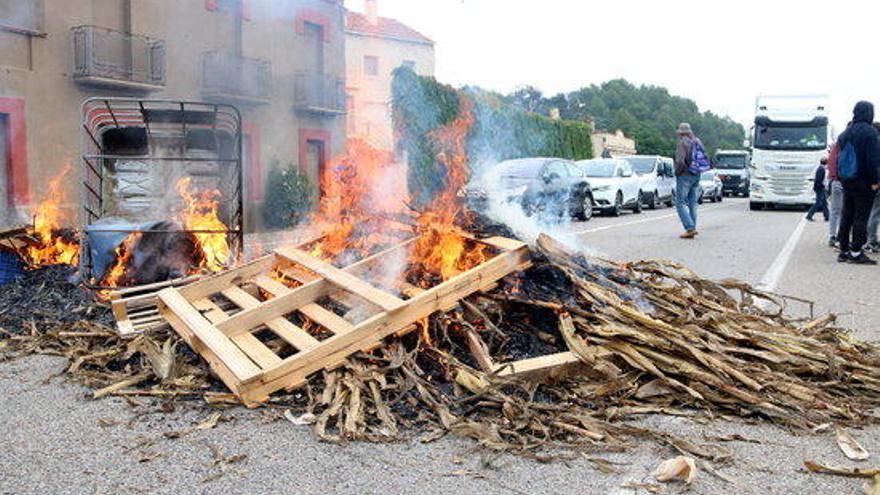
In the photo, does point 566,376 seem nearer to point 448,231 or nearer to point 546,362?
point 546,362

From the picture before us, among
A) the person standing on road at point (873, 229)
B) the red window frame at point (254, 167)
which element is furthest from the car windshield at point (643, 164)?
the person standing on road at point (873, 229)

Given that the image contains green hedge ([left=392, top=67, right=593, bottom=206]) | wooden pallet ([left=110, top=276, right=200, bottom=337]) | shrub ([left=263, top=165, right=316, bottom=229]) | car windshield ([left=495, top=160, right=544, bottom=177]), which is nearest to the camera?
wooden pallet ([left=110, top=276, right=200, bottom=337])

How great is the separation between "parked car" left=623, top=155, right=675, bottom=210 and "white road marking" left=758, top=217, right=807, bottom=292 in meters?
9.03

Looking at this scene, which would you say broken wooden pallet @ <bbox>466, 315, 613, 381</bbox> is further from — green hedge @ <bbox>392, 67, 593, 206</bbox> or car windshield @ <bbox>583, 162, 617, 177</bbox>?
car windshield @ <bbox>583, 162, 617, 177</bbox>

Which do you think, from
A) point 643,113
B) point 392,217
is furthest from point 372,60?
point 643,113

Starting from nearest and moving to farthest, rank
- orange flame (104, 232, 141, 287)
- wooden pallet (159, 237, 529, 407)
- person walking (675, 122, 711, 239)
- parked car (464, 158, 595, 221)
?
wooden pallet (159, 237, 529, 407) < orange flame (104, 232, 141, 287) < person walking (675, 122, 711, 239) < parked car (464, 158, 595, 221)

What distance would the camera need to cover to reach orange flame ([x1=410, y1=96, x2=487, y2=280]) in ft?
17.1

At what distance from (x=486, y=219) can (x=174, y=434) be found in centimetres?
292

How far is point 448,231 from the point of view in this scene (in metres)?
5.35

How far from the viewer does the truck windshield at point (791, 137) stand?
22344 millimetres

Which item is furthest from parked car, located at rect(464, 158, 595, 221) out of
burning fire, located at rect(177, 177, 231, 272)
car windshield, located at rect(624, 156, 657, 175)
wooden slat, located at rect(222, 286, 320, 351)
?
wooden slat, located at rect(222, 286, 320, 351)

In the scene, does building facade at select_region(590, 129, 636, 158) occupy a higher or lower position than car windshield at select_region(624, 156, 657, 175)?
higher

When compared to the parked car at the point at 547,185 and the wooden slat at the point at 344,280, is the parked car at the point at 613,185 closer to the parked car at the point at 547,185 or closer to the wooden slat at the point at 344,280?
the parked car at the point at 547,185

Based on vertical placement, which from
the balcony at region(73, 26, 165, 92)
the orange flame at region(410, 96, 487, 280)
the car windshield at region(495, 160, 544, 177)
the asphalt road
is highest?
the balcony at region(73, 26, 165, 92)
